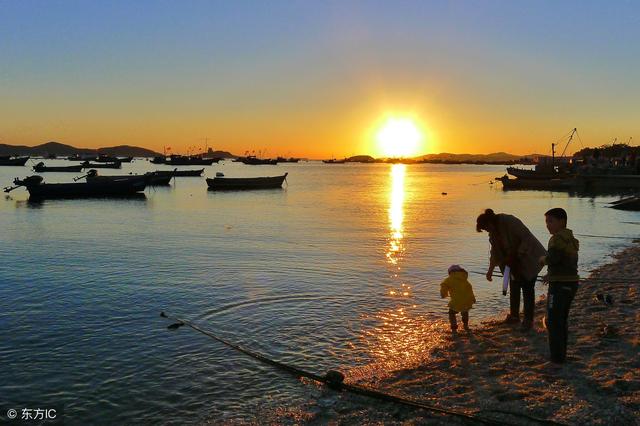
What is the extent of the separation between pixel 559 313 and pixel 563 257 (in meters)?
0.81

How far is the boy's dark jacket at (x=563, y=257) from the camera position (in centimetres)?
646

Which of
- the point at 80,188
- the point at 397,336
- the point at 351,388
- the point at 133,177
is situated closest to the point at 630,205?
the point at 397,336

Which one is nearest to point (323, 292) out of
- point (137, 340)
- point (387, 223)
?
point (137, 340)

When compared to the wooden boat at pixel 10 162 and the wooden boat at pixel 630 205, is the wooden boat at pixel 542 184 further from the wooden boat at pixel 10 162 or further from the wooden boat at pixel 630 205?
the wooden boat at pixel 10 162

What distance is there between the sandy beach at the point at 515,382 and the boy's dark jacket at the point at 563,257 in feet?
4.21

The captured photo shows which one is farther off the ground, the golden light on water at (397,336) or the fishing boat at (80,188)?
the fishing boat at (80,188)

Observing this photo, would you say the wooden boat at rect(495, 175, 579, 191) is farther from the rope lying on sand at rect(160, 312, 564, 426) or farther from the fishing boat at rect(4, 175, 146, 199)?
the rope lying on sand at rect(160, 312, 564, 426)

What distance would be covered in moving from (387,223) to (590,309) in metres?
24.2

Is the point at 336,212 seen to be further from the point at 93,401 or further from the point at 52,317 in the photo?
the point at 93,401

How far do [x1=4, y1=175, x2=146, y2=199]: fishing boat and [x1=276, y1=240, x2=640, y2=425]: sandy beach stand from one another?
178 feet

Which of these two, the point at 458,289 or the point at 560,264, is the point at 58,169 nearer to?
the point at 458,289

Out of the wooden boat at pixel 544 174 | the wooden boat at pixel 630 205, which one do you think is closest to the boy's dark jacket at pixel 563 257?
the wooden boat at pixel 630 205

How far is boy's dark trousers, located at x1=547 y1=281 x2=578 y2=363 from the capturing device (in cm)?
656

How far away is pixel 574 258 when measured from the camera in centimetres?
646
